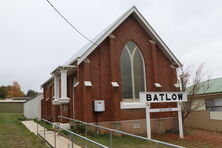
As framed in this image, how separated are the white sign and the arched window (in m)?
2.54

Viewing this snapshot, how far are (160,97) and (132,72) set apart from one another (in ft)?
10.6

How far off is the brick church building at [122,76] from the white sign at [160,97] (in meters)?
2.22

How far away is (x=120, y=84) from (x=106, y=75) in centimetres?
110

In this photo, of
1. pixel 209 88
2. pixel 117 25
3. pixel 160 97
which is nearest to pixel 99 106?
pixel 160 97

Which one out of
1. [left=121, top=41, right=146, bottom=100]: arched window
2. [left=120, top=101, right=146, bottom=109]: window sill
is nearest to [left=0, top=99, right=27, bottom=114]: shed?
[left=121, top=41, right=146, bottom=100]: arched window

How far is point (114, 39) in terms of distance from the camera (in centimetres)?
1553

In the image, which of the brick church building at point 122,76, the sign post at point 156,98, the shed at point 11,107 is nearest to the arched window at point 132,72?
the brick church building at point 122,76

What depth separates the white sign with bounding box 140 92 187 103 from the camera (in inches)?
516

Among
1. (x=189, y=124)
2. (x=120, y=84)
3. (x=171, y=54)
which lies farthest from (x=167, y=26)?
(x=120, y=84)

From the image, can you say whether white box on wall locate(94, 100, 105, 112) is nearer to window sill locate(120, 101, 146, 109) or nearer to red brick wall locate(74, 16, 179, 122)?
red brick wall locate(74, 16, 179, 122)

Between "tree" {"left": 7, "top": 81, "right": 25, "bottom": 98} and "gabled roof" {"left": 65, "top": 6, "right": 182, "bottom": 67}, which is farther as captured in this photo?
"tree" {"left": 7, "top": 81, "right": 25, "bottom": 98}

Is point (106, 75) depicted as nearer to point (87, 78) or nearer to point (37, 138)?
point (87, 78)

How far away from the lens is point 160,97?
13617 millimetres

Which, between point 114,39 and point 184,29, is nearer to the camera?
point 114,39
